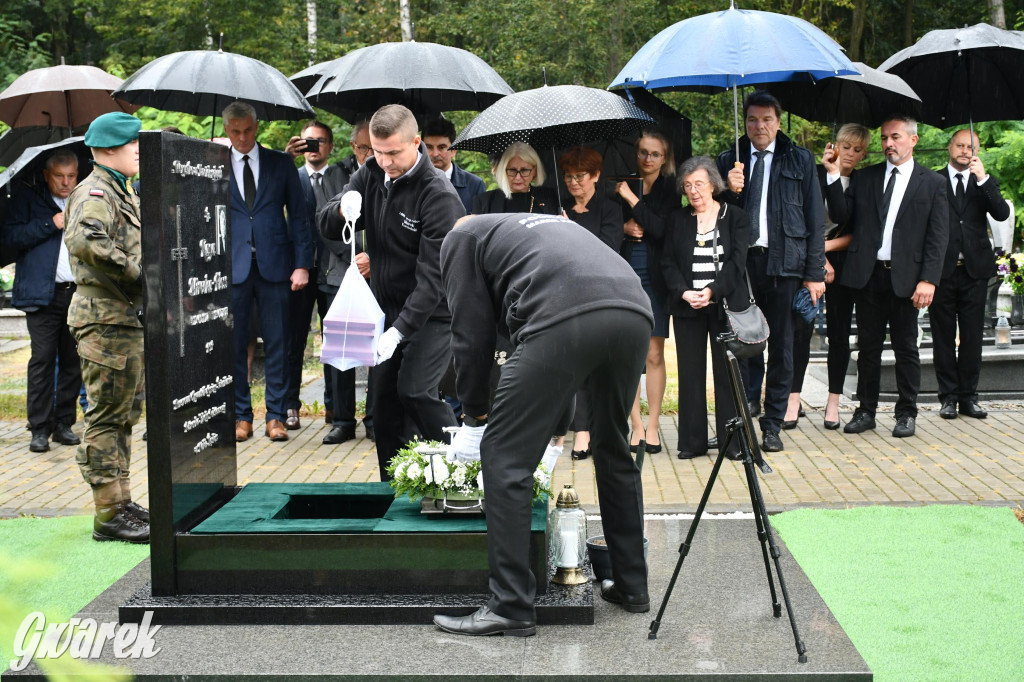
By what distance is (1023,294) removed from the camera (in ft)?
38.4

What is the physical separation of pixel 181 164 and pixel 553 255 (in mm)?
1821

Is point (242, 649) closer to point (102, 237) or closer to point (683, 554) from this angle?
point (683, 554)

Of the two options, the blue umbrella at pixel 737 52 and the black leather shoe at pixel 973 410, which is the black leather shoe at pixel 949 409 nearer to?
the black leather shoe at pixel 973 410

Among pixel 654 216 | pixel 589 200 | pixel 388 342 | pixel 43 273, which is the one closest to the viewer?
pixel 388 342

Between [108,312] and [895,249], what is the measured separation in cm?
557

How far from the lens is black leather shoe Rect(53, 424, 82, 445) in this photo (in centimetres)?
840

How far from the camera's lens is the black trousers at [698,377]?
24.6 feet

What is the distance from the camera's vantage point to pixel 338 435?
841 cm

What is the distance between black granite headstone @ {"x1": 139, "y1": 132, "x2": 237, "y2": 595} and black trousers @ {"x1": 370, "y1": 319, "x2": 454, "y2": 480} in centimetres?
87

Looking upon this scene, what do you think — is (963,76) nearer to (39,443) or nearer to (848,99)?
(848,99)

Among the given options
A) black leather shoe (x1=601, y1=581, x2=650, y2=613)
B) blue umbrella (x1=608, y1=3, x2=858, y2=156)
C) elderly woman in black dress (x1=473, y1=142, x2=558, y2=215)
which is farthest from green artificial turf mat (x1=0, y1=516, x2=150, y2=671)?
blue umbrella (x1=608, y1=3, x2=858, y2=156)

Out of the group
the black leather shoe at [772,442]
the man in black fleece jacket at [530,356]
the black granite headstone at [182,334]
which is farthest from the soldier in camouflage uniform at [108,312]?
the black leather shoe at [772,442]

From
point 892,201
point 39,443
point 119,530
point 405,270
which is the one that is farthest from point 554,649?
point 39,443

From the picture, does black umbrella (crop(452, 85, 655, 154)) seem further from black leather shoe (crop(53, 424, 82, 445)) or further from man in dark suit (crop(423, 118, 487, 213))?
black leather shoe (crop(53, 424, 82, 445))
